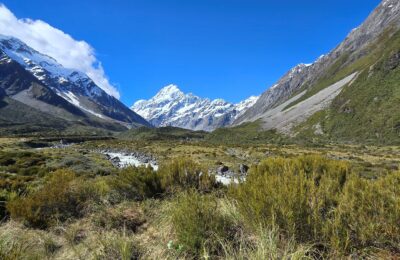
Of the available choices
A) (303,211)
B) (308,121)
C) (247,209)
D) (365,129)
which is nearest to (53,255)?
(247,209)

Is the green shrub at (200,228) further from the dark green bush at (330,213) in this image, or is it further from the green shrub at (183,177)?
the green shrub at (183,177)

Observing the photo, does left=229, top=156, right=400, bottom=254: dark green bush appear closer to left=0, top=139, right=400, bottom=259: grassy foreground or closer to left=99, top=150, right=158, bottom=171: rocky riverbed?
left=0, top=139, right=400, bottom=259: grassy foreground

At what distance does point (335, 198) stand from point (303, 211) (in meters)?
1.15

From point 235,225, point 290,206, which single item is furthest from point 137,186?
point 290,206

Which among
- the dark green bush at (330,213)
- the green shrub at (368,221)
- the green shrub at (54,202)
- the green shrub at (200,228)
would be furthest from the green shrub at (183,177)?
the green shrub at (368,221)

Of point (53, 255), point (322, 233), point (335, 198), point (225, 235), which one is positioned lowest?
point (53, 255)

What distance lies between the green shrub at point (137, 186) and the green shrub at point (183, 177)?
0.29 meters

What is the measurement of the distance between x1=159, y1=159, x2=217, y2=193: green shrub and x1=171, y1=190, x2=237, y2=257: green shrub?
373 centimetres

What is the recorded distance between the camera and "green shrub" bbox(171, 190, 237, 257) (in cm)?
536

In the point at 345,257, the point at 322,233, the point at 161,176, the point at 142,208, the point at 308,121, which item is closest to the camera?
the point at 345,257

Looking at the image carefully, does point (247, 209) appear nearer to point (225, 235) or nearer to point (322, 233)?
point (225, 235)

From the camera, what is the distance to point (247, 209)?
19.3 feet

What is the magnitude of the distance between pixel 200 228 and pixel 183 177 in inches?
183

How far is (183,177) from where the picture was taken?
10.1 m
